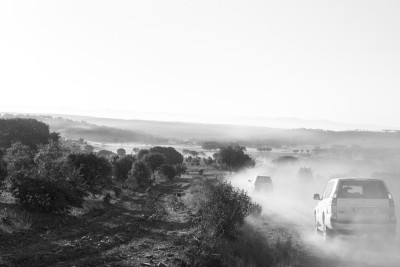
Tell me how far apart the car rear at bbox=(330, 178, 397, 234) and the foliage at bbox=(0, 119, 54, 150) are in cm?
5821

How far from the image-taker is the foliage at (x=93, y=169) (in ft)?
125

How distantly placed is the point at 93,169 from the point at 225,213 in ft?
74.9

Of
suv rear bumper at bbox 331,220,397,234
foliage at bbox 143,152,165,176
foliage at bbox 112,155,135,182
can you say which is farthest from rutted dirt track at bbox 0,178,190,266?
foliage at bbox 143,152,165,176

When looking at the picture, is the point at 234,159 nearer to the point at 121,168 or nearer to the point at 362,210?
the point at 121,168

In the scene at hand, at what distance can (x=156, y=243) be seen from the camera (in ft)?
56.2

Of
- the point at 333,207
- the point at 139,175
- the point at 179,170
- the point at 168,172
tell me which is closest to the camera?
the point at 333,207

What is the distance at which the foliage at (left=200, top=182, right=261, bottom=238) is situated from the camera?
16.9 m

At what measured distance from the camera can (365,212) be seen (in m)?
16.3

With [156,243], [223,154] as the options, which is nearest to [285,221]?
[156,243]

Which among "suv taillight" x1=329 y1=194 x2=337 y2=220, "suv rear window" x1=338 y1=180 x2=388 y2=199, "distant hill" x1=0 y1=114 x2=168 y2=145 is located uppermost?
"suv rear window" x1=338 y1=180 x2=388 y2=199

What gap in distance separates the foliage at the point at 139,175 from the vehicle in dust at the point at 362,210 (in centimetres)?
3731

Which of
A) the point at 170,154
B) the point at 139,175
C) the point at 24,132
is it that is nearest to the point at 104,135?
the point at 170,154

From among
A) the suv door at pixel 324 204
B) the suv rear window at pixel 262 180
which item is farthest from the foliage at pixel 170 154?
the suv door at pixel 324 204

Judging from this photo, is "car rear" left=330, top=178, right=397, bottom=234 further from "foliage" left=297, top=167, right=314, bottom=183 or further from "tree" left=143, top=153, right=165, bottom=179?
"tree" left=143, top=153, right=165, bottom=179
